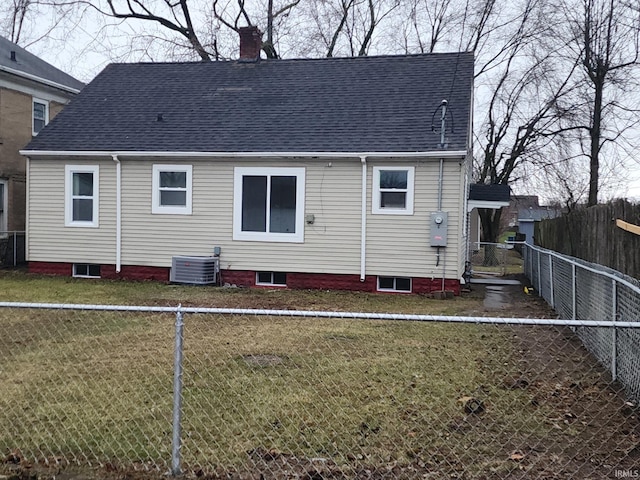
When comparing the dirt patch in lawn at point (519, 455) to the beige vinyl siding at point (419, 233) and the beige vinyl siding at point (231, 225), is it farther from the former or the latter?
the beige vinyl siding at point (231, 225)

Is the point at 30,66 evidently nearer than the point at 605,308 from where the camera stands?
No

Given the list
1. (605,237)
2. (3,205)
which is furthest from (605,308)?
(3,205)

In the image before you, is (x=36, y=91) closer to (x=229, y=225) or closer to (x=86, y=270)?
(x=86, y=270)

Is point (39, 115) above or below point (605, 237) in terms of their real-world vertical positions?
above

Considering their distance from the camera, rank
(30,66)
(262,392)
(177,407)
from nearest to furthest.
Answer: (177,407)
(262,392)
(30,66)

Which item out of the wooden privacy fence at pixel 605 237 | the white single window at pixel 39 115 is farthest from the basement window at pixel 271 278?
the white single window at pixel 39 115

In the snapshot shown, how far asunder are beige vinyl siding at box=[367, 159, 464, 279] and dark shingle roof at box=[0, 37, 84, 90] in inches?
519

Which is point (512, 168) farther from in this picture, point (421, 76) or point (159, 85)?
point (159, 85)

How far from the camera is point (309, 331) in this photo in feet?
28.7

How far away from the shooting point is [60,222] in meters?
15.3

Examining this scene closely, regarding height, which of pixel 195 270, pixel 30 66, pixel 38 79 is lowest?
pixel 195 270

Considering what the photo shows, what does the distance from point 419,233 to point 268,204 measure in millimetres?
3760

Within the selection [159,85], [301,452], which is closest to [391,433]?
[301,452]

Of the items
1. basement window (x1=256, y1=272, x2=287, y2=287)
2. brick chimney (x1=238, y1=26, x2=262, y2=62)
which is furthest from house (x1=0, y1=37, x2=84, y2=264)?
basement window (x1=256, y1=272, x2=287, y2=287)
